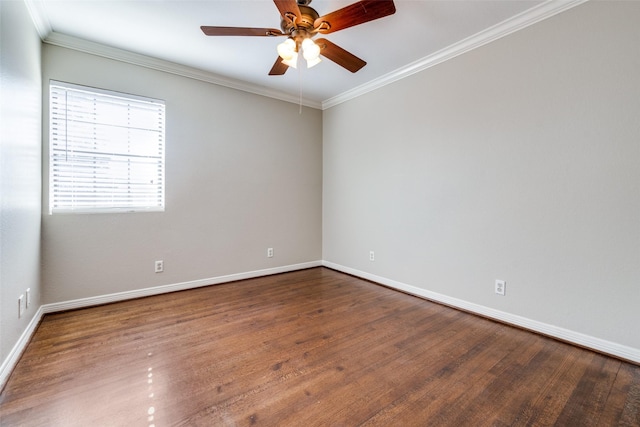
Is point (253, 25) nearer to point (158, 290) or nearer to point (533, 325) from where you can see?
point (158, 290)

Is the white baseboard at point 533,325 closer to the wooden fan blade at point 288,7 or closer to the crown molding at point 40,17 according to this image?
the wooden fan blade at point 288,7

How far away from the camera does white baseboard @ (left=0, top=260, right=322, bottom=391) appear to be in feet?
5.72

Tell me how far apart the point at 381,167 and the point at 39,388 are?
345 centimetres

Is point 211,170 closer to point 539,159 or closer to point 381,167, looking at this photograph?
point 381,167

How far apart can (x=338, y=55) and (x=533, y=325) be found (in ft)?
8.87

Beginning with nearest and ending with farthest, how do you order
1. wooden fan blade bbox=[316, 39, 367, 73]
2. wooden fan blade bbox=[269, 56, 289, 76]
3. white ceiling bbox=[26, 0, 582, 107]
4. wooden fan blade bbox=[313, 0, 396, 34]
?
wooden fan blade bbox=[313, 0, 396, 34], wooden fan blade bbox=[316, 39, 367, 73], white ceiling bbox=[26, 0, 582, 107], wooden fan blade bbox=[269, 56, 289, 76]

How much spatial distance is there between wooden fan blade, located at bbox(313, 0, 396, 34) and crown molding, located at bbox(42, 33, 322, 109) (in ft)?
6.56

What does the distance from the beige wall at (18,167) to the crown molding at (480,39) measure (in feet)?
10.5

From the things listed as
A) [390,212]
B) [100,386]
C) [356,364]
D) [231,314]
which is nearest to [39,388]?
[100,386]

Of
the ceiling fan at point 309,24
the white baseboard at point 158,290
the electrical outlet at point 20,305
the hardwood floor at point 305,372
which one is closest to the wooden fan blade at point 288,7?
the ceiling fan at point 309,24

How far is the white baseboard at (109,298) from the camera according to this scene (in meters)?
1.74

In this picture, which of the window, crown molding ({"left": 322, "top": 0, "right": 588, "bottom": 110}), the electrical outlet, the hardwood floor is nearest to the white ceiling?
crown molding ({"left": 322, "top": 0, "right": 588, "bottom": 110})

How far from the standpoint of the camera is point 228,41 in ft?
8.59

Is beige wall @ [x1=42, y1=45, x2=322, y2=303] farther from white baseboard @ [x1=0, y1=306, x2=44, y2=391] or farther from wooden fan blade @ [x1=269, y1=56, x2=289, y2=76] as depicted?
wooden fan blade @ [x1=269, y1=56, x2=289, y2=76]
